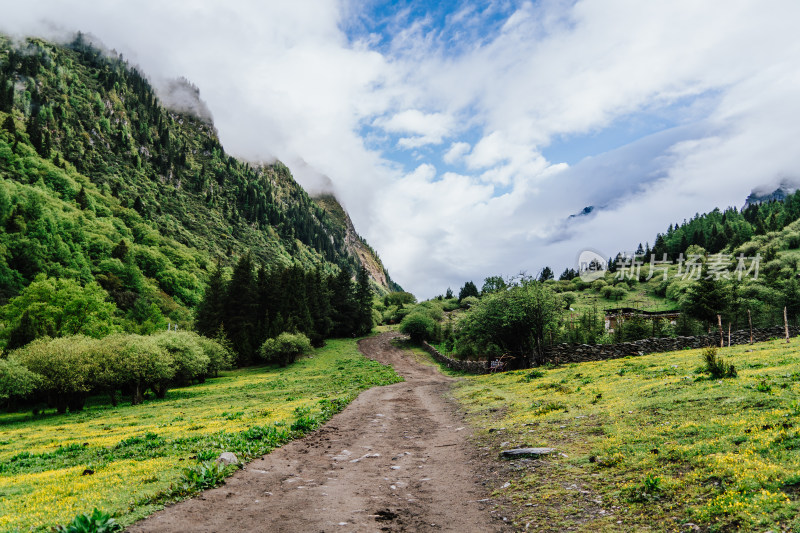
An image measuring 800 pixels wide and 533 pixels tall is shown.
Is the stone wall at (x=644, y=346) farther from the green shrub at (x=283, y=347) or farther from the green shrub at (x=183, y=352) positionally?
the green shrub at (x=183, y=352)

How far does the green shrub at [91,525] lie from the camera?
24.9 ft

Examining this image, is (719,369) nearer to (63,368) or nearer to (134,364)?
(134,364)

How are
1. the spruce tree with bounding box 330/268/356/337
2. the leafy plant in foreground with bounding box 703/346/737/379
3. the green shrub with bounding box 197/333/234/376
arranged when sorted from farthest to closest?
the spruce tree with bounding box 330/268/356/337 < the green shrub with bounding box 197/333/234/376 < the leafy plant in foreground with bounding box 703/346/737/379

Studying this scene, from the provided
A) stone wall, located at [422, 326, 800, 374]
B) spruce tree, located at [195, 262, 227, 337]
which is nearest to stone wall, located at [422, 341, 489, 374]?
stone wall, located at [422, 326, 800, 374]

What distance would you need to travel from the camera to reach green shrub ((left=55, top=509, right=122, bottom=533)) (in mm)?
7598

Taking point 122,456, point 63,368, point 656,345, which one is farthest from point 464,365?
point 63,368

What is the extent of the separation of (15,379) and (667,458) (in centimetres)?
5440

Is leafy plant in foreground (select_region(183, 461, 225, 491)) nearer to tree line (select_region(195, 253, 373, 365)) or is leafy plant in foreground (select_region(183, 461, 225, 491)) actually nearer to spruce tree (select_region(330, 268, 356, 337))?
tree line (select_region(195, 253, 373, 365))

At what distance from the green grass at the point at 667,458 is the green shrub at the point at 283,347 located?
189 feet

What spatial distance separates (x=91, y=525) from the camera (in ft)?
25.2

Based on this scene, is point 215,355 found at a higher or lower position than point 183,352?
lower

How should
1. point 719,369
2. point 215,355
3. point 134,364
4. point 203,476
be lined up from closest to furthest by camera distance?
point 203,476
point 719,369
point 134,364
point 215,355

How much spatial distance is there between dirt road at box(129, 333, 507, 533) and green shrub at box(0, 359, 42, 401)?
39.7m

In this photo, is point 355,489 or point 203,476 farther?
point 203,476
